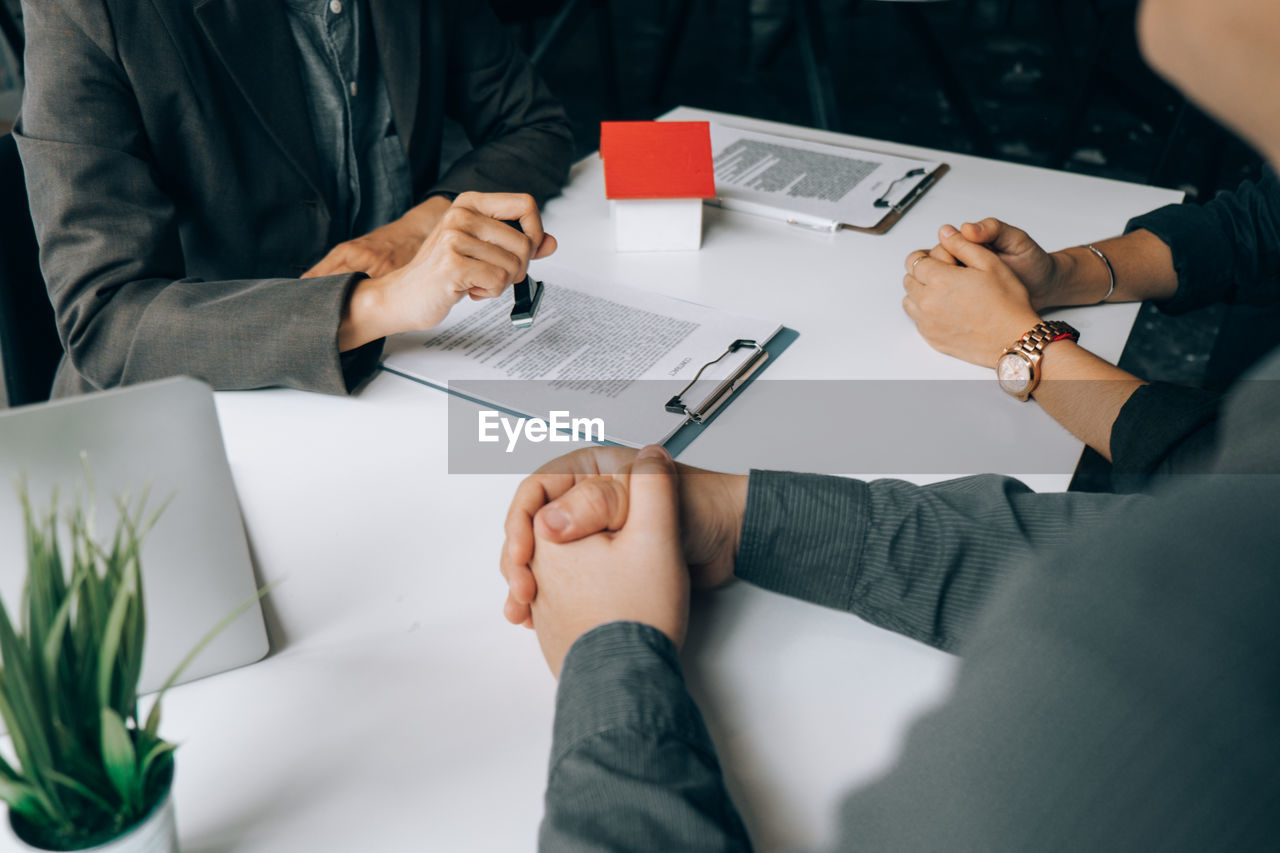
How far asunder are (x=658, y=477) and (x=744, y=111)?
3761 millimetres

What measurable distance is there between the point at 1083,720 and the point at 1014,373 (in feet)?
2.01

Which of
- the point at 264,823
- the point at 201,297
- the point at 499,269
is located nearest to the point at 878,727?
the point at 264,823

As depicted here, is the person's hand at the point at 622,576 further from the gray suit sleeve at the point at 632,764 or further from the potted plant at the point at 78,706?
the potted plant at the point at 78,706

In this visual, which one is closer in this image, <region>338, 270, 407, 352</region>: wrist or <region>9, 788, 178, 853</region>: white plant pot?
<region>9, 788, 178, 853</region>: white plant pot

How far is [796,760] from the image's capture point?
56 centimetres

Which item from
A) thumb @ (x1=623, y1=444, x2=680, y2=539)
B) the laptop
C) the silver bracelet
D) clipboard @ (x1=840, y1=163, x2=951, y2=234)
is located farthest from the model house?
the laptop

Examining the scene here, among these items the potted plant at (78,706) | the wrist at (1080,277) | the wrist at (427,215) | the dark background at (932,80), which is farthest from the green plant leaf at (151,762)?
the dark background at (932,80)

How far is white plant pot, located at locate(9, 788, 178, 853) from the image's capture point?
1.37ft

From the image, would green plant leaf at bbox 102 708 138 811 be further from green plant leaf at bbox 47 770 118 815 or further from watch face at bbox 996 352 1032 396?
watch face at bbox 996 352 1032 396

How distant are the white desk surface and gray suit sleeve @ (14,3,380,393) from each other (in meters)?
0.06

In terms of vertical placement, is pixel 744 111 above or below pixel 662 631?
below

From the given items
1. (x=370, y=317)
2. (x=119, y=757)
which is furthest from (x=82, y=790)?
(x=370, y=317)

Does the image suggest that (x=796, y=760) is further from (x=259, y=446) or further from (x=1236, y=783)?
(x=259, y=446)

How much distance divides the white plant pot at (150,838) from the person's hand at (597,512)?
246 mm
